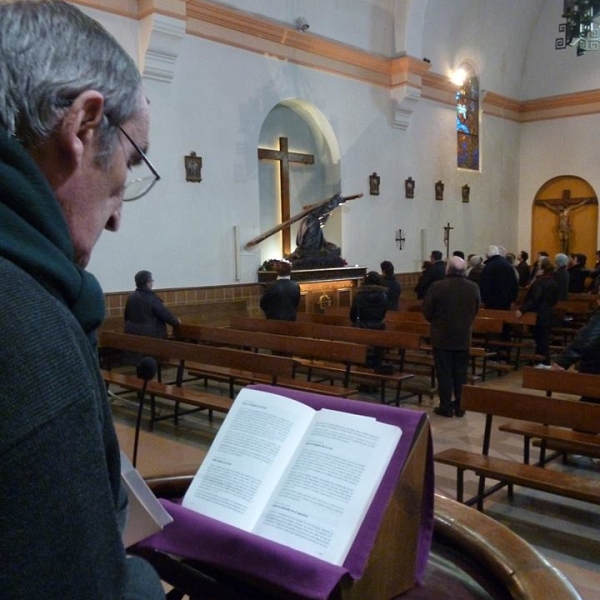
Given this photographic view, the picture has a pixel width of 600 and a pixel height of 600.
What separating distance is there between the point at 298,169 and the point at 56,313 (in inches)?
503

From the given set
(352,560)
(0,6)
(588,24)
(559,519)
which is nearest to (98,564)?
(352,560)

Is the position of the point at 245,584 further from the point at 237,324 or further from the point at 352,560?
the point at 237,324

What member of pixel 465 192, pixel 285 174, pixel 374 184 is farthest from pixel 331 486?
pixel 465 192

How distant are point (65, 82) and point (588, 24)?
12.7 m

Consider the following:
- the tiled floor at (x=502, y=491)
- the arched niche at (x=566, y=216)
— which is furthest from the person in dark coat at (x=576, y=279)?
the tiled floor at (x=502, y=491)

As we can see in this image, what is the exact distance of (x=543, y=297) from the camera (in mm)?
8812

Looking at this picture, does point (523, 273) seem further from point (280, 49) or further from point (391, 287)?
point (280, 49)

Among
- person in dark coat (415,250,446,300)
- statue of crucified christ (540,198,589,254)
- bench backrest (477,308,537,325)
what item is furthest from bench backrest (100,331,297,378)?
statue of crucified christ (540,198,589,254)

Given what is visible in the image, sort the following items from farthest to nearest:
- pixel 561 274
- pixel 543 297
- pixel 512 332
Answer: pixel 561 274 < pixel 512 332 < pixel 543 297

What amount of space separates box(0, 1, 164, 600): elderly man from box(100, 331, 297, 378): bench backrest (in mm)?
4565

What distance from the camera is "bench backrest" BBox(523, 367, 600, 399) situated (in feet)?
14.7

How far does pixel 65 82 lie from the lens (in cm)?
87

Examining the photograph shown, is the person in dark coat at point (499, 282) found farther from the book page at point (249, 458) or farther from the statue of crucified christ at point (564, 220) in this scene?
the statue of crucified christ at point (564, 220)

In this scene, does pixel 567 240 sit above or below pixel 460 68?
below
